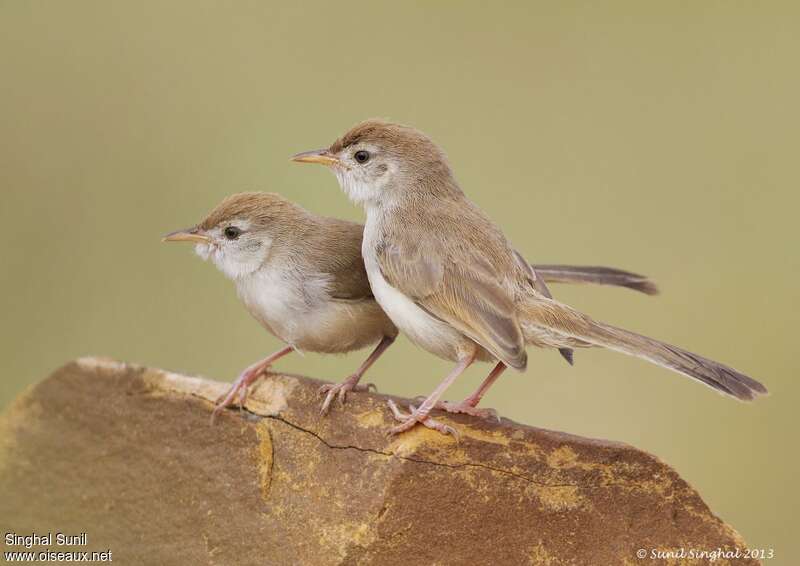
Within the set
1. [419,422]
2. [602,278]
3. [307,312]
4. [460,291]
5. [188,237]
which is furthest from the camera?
[602,278]

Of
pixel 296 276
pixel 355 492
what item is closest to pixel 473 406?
pixel 355 492

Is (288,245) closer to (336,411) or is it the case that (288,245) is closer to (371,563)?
(336,411)

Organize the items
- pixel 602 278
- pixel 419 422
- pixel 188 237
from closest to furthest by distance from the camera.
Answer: pixel 419 422, pixel 188 237, pixel 602 278

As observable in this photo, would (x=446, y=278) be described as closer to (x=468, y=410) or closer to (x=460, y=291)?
(x=460, y=291)

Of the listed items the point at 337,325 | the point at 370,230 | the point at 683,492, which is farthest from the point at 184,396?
the point at 683,492

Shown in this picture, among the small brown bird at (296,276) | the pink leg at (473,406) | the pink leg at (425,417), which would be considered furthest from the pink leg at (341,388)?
the pink leg at (473,406)

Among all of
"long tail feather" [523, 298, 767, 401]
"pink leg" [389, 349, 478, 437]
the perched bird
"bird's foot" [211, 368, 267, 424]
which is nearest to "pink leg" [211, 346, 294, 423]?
"bird's foot" [211, 368, 267, 424]
